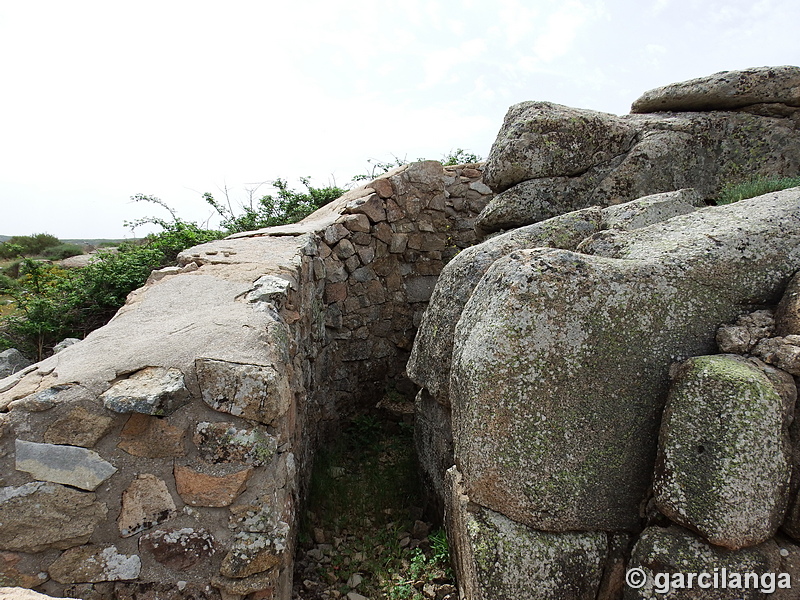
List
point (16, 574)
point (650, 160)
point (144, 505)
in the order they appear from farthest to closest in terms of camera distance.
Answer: point (650, 160) → point (144, 505) → point (16, 574)

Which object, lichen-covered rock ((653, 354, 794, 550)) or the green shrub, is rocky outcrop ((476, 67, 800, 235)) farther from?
the green shrub

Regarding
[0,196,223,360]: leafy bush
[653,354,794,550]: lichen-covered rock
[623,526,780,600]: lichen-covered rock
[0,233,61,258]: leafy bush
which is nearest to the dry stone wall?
[623,526,780,600]: lichen-covered rock

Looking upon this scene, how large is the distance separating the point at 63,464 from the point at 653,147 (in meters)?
3.75

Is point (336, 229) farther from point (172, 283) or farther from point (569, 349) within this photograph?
point (569, 349)

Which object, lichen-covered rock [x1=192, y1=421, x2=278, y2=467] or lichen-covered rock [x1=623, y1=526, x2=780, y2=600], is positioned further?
lichen-covered rock [x1=192, y1=421, x2=278, y2=467]

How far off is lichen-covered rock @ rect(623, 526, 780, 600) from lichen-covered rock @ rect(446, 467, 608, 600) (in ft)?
0.72

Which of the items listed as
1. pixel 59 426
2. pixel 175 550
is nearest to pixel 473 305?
pixel 175 550

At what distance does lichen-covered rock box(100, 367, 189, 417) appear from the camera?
2.10 m

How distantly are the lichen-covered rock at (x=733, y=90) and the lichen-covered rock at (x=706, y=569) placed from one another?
2.99m

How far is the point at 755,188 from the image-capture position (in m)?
3.27

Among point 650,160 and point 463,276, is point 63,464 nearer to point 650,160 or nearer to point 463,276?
point 463,276

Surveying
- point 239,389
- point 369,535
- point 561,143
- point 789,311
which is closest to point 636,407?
point 789,311

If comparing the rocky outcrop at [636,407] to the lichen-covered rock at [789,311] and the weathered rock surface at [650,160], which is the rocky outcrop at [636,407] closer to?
the lichen-covered rock at [789,311]

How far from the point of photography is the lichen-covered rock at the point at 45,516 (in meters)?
1.99
